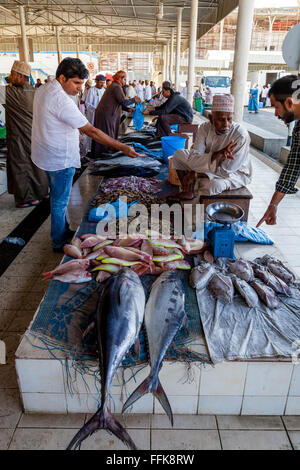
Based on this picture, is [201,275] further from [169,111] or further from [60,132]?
[169,111]

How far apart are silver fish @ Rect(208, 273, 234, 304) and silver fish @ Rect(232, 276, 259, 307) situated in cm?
6

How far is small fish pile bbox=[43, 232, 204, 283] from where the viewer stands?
3064 millimetres

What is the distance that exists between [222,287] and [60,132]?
7.34ft

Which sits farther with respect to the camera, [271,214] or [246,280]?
[271,214]

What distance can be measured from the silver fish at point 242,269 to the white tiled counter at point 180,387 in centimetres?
86

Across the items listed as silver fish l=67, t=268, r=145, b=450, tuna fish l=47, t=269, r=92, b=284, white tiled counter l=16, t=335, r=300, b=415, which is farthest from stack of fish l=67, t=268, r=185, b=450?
tuna fish l=47, t=269, r=92, b=284

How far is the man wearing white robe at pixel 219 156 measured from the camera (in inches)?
162

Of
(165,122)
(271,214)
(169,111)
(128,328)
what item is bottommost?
(128,328)

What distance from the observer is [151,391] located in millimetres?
2061

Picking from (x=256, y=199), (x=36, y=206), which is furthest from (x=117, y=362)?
(x=256, y=199)

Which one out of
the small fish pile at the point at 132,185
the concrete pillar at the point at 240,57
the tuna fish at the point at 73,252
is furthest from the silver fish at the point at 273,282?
the concrete pillar at the point at 240,57

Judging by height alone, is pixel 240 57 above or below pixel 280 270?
above

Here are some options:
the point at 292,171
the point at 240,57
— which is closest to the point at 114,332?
the point at 292,171

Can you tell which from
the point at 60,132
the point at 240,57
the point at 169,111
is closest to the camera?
the point at 60,132
